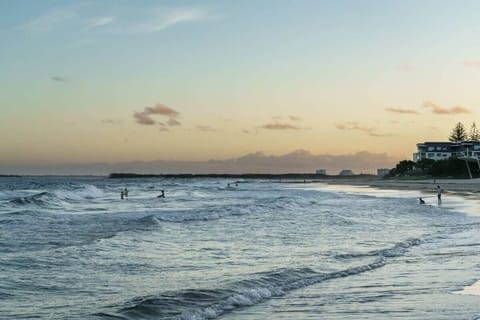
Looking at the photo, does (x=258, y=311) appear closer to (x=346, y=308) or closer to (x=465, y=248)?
(x=346, y=308)

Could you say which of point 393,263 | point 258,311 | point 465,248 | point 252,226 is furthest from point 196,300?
point 252,226

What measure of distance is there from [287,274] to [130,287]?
3.31m

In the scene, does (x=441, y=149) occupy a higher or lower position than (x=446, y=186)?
higher

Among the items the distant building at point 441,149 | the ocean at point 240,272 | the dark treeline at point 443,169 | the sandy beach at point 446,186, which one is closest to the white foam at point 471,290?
the ocean at point 240,272

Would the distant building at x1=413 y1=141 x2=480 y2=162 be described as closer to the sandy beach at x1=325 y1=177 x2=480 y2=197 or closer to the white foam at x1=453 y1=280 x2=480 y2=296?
the sandy beach at x1=325 y1=177 x2=480 y2=197

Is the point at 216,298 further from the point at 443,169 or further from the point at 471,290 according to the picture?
the point at 443,169

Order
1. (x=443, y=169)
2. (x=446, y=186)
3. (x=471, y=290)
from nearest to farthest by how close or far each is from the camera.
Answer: (x=471, y=290), (x=446, y=186), (x=443, y=169)

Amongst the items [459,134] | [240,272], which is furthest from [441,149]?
[240,272]

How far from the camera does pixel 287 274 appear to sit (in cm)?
1352

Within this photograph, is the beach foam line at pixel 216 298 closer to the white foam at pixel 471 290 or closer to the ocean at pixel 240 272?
the ocean at pixel 240 272

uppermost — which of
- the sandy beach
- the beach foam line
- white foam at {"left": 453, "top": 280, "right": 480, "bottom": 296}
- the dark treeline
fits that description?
the dark treeline

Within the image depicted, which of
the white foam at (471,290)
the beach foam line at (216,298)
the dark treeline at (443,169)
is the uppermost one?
the dark treeline at (443,169)

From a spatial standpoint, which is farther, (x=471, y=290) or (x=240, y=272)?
(x=240, y=272)

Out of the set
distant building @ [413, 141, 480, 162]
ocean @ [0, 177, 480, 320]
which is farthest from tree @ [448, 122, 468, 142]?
ocean @ [0, 177, 480, 320]
